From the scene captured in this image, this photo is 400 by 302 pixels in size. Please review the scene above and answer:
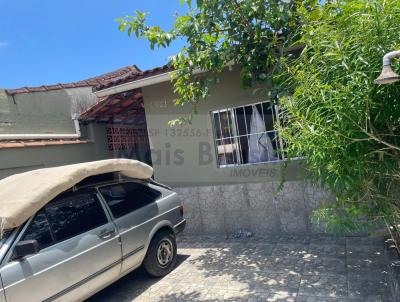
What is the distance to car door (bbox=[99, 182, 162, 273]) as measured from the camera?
167 inches

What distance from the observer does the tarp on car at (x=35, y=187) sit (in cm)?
325

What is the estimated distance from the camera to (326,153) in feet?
8.74

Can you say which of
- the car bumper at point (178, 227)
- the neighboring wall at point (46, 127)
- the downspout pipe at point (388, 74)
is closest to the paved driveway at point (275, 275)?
the car bumper at point (178, 227)

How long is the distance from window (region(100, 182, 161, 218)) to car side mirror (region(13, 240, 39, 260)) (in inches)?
47.9

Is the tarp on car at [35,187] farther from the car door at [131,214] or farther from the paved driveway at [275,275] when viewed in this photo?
the paved driveway at [275,275]

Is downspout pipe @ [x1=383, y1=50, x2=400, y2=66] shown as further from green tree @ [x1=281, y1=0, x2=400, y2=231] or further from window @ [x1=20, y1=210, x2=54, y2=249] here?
window @ [x1=20, y1=210, x2=54, y2=249]

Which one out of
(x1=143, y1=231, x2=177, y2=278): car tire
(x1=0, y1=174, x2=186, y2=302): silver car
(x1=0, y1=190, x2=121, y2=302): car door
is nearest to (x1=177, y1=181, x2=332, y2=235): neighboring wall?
(x1=0, y1=174, x2=186, y2=302): silver car

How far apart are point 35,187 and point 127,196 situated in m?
1.35

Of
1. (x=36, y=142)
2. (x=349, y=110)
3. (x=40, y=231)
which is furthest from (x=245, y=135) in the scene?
(x=36, y=142)

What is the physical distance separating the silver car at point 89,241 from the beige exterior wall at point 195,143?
1.71m

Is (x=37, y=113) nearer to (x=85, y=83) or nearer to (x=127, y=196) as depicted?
(x=85, y=83)

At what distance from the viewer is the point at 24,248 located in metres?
3.12

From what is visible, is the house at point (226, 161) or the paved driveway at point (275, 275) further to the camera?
the house at point (226, 161)

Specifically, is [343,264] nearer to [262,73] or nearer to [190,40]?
[262,73]
